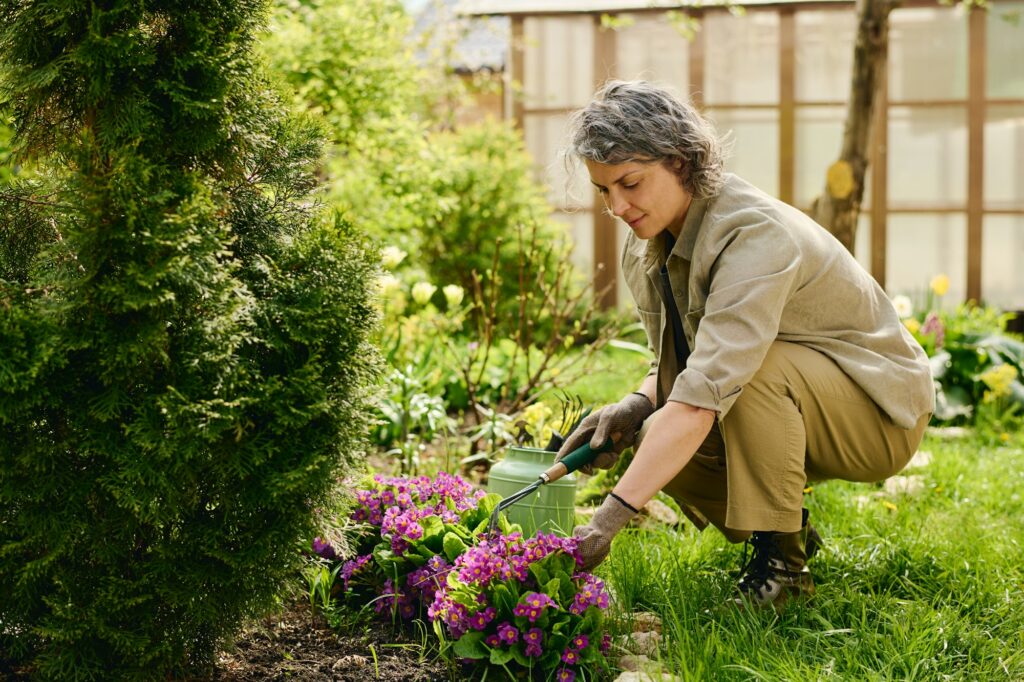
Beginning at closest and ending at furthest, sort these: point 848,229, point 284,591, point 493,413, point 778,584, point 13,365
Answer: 1. point 13,365
2. point 284,591
3. point 778,584
4. point 493,413
5. point 848,229

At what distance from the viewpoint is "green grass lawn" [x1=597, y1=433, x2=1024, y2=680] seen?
211 centimetres

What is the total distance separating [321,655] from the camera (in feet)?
7.50

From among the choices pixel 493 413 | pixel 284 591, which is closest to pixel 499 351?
pixel 493 413

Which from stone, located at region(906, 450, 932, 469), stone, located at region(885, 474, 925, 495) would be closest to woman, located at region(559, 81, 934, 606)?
stone, located at region(885, 474, 925, 495)

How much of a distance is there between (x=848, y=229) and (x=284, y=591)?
4.01 meters

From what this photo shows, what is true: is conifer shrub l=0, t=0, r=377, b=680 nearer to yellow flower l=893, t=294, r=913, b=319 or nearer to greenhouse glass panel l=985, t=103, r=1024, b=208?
yellow flower l=893, t=294, r=913, b=319

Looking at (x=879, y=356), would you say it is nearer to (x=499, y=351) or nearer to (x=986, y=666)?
(x=986, y=666)

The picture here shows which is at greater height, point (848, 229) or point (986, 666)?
point (848, 229)

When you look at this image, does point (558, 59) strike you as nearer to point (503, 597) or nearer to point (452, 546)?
point (452, 546)

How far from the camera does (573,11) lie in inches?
342

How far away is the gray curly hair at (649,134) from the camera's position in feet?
7.50

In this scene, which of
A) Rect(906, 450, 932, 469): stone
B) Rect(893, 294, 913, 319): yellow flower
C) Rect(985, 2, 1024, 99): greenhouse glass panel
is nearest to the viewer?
Rect(906, 450, 932, 469): stone

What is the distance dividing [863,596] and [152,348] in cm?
176

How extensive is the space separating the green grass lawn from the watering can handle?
301 millimetres
